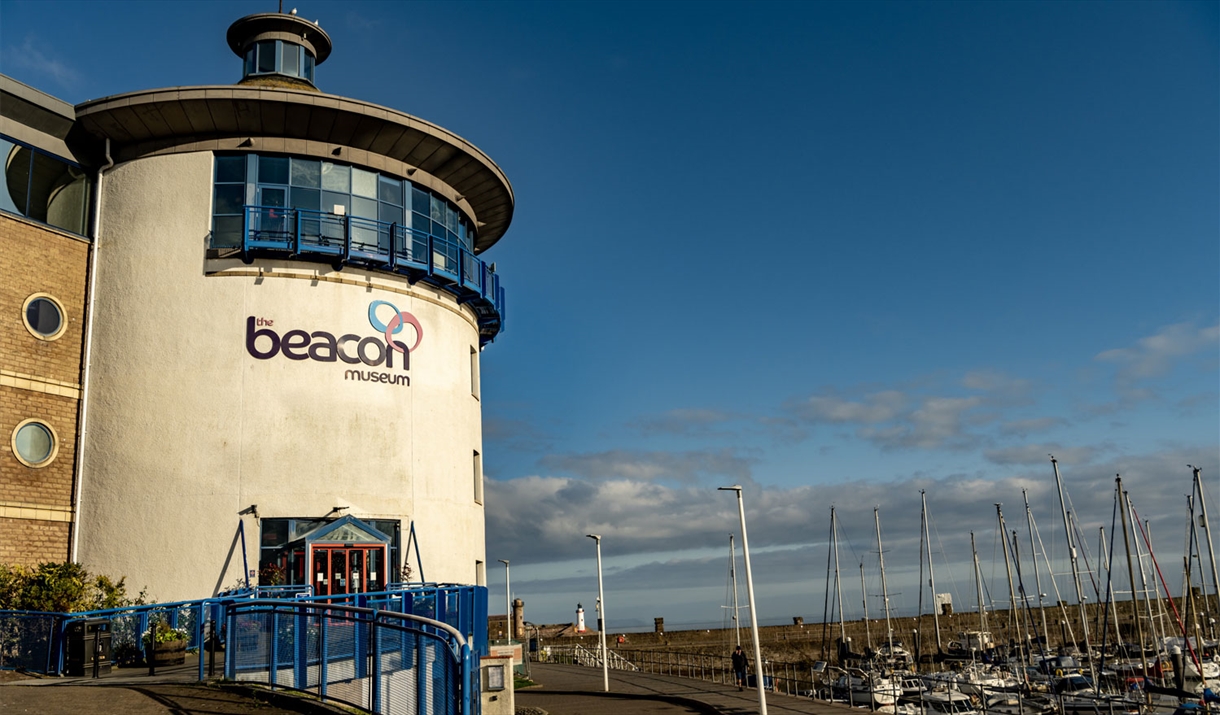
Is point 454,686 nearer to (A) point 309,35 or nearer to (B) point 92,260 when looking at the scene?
(B) point 92,260

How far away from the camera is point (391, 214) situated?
32.5 metres

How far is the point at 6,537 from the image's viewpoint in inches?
1055

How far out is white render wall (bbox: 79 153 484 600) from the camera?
28.0m

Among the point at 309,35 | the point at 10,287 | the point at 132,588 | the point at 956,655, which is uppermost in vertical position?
the point at 309,35

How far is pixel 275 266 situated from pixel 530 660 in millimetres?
32113

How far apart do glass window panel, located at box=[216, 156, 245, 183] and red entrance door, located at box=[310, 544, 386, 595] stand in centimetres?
1176

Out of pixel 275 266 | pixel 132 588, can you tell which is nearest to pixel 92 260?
pixel 275 266

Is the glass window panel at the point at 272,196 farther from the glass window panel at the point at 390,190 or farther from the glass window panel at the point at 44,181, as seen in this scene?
the glass window panel at the point at 44,181

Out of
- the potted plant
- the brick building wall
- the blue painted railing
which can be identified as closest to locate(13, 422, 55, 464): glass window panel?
the brick building wall

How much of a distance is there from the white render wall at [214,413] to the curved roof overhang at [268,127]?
886mm

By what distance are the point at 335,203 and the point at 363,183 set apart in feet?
4.31

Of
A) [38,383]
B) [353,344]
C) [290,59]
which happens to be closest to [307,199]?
[353,344]

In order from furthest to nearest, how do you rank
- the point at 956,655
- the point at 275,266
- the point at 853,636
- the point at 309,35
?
1. the point at 853,636
2. the point at 956,655
3. the point at 309,35
4. the point at 275,266

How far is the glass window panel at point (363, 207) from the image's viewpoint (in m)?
31.7
